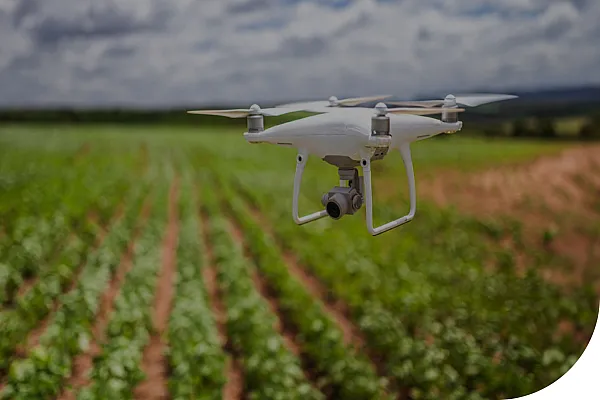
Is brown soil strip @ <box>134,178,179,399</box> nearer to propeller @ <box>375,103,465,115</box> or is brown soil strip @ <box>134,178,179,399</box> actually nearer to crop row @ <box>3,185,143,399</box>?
crop row @ <box>3,185,143,399</box>

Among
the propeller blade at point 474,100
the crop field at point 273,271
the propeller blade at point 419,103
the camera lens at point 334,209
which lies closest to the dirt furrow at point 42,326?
the crop field at point 273,271

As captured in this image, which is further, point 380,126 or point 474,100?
point 474,100

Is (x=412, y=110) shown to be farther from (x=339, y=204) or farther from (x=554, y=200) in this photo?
(x=554, y=200)

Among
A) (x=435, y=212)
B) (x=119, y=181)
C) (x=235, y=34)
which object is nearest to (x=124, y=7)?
(x=235, y=34)

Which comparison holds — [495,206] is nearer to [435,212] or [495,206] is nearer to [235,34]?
[435,212]

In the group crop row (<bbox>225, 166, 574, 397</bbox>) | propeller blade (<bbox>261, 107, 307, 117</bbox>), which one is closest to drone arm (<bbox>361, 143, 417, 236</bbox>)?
propeller blade (<bbox>261, 107, 307, 117</bbox>)

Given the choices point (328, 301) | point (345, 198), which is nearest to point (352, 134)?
point (345, 198)
